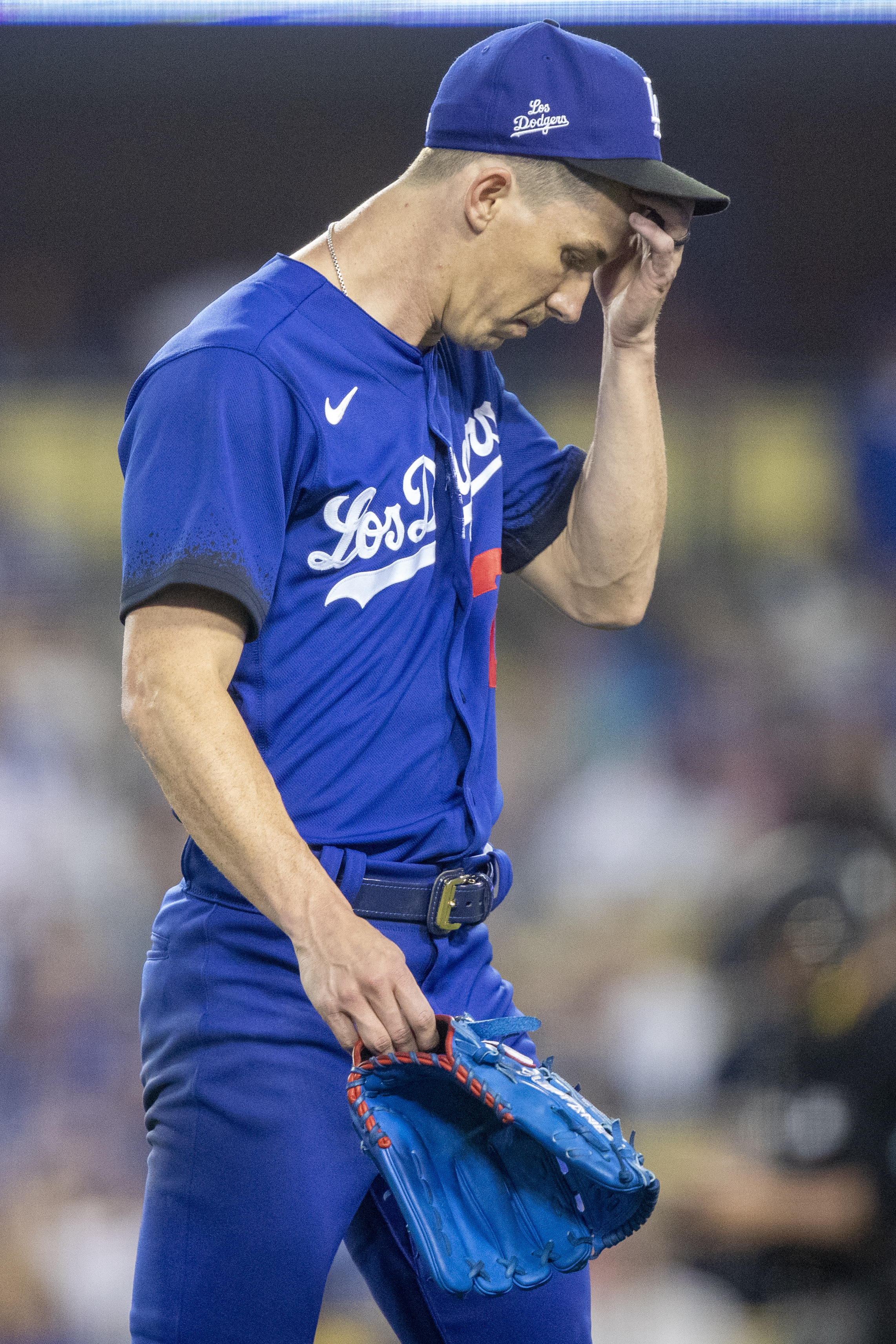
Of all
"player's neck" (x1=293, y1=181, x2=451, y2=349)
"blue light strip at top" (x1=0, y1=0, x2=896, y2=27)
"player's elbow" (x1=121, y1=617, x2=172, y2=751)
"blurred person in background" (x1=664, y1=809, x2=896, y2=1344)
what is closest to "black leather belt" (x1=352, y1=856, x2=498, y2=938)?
"player's elbow" (x1=121, y1=617, x2=172, y2=751)

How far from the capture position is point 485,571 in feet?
4.47

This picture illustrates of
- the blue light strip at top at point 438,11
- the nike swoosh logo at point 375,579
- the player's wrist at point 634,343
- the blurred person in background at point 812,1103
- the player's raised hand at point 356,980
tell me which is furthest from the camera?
the blurred person in background at point 812,1103

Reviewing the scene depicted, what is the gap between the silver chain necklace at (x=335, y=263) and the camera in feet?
4.18

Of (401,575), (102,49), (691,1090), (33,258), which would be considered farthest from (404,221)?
(691,1090)

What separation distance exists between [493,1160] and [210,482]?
0.61 metres

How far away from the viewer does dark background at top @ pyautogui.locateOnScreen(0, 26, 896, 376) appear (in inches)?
107

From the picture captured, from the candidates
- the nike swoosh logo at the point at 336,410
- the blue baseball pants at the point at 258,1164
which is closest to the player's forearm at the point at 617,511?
the nike swoosh logo at the point at 336,410

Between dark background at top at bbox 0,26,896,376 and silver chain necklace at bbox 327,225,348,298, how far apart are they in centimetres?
153

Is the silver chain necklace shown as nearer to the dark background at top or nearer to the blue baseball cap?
the blue baseball cap

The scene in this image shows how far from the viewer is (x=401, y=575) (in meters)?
1.24

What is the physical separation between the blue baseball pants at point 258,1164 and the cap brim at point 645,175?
2.25 ft

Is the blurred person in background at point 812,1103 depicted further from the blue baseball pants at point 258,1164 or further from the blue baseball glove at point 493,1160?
the blue baseball glove at point 493,1160

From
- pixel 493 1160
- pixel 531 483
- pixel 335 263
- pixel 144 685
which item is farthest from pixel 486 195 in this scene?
pixel 493 1160

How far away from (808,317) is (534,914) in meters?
1.42
